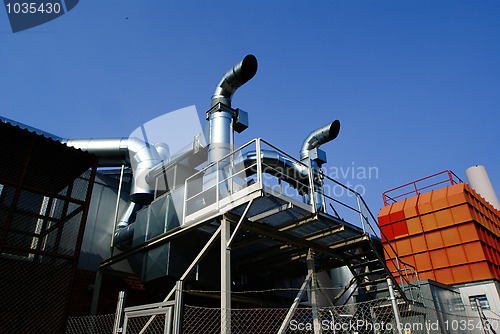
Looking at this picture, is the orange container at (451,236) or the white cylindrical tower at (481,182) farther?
the white cylindrical tower at (481,182)

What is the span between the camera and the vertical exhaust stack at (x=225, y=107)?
1110cm

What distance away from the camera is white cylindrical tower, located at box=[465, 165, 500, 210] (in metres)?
20.5

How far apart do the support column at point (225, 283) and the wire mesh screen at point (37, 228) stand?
344 cm

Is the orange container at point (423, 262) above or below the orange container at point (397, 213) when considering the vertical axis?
below

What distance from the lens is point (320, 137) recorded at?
611 inches

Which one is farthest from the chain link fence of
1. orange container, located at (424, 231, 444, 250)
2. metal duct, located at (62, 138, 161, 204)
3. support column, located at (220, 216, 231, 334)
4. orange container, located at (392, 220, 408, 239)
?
metal duct, located at (62, 138, 161, 204)

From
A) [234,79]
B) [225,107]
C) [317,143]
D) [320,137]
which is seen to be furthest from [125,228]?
[320,137]

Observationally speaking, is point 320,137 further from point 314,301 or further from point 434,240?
point 314,301

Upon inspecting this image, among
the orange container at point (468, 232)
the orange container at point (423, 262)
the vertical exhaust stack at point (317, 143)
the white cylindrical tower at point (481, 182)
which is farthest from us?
the white cylindrical tower at point (481, 182)

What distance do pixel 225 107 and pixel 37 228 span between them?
642 centimetres

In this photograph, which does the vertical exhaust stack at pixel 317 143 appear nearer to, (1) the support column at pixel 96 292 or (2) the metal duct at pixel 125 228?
(2) the metal duct at pixel 125 228

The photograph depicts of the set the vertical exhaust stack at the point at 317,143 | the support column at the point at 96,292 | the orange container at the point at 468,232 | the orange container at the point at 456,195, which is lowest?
the support column at the point at 96,292

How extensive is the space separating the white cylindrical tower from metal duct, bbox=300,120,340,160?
1097cm

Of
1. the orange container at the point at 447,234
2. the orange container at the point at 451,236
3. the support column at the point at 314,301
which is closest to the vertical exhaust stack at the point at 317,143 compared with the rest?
the orange container at the point at 447,234
